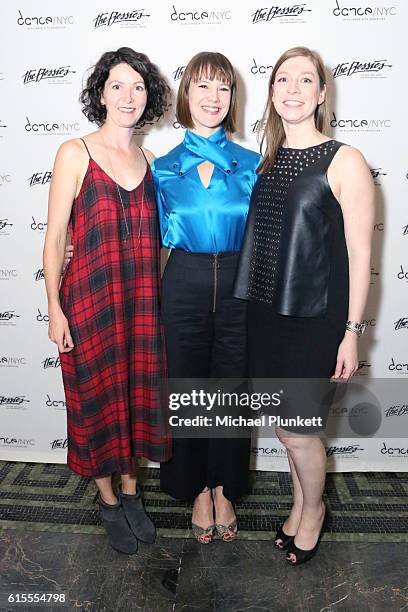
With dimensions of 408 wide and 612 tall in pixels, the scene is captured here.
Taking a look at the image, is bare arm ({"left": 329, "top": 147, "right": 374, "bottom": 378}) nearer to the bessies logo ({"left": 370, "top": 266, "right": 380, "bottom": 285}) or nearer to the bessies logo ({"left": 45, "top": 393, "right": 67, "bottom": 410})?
the bessies logo ({"left": 370, "top": 266, "right": 380, "bottom": 285})

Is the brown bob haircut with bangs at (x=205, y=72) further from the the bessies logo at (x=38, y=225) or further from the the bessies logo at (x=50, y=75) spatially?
the the bessies logo at (x=38, y=225)

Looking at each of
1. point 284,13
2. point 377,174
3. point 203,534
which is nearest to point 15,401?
point 203,534

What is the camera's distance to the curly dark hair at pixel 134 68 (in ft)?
6.79

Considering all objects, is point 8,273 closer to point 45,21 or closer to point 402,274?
point 45,21

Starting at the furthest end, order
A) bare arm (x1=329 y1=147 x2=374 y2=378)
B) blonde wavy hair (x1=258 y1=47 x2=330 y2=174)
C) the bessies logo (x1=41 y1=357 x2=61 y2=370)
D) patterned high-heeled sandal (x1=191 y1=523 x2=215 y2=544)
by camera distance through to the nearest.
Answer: the bessies logo (x1=41 y1=357 x2=61 y2=370), patterned high-heeled sandal (x1=191 y1=523 x2=215 y2=544), blonde wavy hair (x1=258 y1=47 x2=330 y2=174), bare arm (x1=329 y1=147 x2=374 y2=378)

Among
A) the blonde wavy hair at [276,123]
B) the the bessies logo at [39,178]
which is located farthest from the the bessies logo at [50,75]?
the blonde wavy hair at [276,123]

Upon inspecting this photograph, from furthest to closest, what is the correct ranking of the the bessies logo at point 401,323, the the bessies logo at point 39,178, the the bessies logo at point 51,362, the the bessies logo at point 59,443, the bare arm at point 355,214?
the the bessies logo at point 59,443
the the bessies logo at point 51,362
the the bessies logo at point 401,323
the the bessies logo at point 39,178
the bare arm at point 355,214

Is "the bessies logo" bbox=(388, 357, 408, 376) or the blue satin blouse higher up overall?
the blue satin blouse

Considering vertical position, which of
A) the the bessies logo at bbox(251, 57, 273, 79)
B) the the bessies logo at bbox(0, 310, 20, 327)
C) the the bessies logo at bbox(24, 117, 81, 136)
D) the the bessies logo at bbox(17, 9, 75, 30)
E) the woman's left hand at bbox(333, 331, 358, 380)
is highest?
the the bessies logo at bbox(17, 9, 75, 30)

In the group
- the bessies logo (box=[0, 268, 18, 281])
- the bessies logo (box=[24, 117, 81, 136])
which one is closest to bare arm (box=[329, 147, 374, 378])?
the bessies logo (box=[24, 117, 81, 136])

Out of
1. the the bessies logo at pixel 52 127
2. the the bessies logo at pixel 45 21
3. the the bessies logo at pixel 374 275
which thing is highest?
the the bessies logo at pixel 45 21

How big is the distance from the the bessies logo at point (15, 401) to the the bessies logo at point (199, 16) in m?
2.11

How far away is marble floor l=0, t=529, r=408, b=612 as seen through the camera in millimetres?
2104

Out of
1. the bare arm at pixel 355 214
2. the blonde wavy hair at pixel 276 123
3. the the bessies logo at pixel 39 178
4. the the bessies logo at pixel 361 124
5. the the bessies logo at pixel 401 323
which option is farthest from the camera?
the the bessies logo at pixel 401 323
